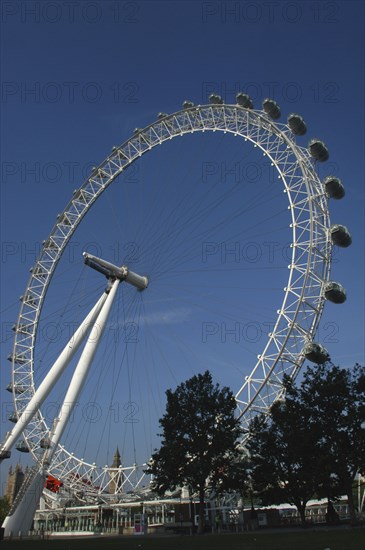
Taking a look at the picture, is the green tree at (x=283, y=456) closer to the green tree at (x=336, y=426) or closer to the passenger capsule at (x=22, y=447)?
the green tree at (x=336, y=426)

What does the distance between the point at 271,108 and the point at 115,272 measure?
2217cm

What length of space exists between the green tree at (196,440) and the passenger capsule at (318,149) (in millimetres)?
22976

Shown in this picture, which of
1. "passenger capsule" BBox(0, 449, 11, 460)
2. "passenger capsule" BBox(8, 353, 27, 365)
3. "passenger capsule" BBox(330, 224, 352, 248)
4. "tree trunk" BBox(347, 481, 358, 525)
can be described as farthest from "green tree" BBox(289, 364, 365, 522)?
"passenger capsule" BBox(8, 353, 27, 365)

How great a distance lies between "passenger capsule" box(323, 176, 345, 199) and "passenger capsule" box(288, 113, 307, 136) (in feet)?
19.7

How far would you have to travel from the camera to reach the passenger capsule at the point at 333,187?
46.6 meters

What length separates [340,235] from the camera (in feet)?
146

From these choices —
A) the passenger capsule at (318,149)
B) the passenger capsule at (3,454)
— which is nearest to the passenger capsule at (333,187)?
the passenger capsule at (318,149)

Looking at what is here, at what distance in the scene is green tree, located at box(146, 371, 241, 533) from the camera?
39.8 m

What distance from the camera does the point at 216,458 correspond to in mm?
40438

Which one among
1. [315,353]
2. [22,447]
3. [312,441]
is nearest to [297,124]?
[315,353]

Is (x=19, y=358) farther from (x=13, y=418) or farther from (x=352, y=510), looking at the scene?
(x=352, y=510)

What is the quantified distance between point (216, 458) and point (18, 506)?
639 inches

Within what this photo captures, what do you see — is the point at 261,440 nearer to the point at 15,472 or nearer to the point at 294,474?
the point at 294,474

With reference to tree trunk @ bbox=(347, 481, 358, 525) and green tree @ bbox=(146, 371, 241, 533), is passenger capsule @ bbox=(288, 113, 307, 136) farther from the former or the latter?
tree trunk @ bbox=(347, 481, 358, 525)
